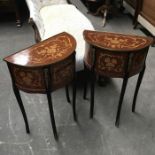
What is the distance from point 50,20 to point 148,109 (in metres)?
1.23

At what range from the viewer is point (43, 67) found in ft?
4.02

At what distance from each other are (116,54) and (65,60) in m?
0.30

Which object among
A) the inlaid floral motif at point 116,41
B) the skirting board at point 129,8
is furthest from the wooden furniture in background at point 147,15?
the inlaid floral motif at point 116,41

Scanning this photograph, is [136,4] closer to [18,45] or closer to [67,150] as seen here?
[18,45]

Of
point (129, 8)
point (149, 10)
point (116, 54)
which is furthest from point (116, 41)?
point (129, 8)

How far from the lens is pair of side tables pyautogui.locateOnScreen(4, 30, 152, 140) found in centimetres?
126

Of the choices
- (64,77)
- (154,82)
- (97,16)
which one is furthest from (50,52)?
(97,16)

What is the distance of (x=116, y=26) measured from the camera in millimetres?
3053

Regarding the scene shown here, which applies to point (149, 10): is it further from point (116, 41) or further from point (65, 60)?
point (65, 60)

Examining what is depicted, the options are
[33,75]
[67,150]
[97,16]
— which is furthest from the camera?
[97,16]

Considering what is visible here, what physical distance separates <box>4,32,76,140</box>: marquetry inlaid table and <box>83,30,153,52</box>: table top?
5.3 inches

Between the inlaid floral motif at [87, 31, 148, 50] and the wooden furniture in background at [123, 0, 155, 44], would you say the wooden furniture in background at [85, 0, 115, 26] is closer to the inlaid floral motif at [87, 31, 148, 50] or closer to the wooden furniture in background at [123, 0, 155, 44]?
the wooden furniture in background at [123, 0, 155, 44]

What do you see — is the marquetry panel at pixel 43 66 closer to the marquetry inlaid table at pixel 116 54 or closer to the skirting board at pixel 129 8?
the marquetry inlaid table at pixel 116 54

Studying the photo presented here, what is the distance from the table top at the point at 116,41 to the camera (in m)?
1.31
